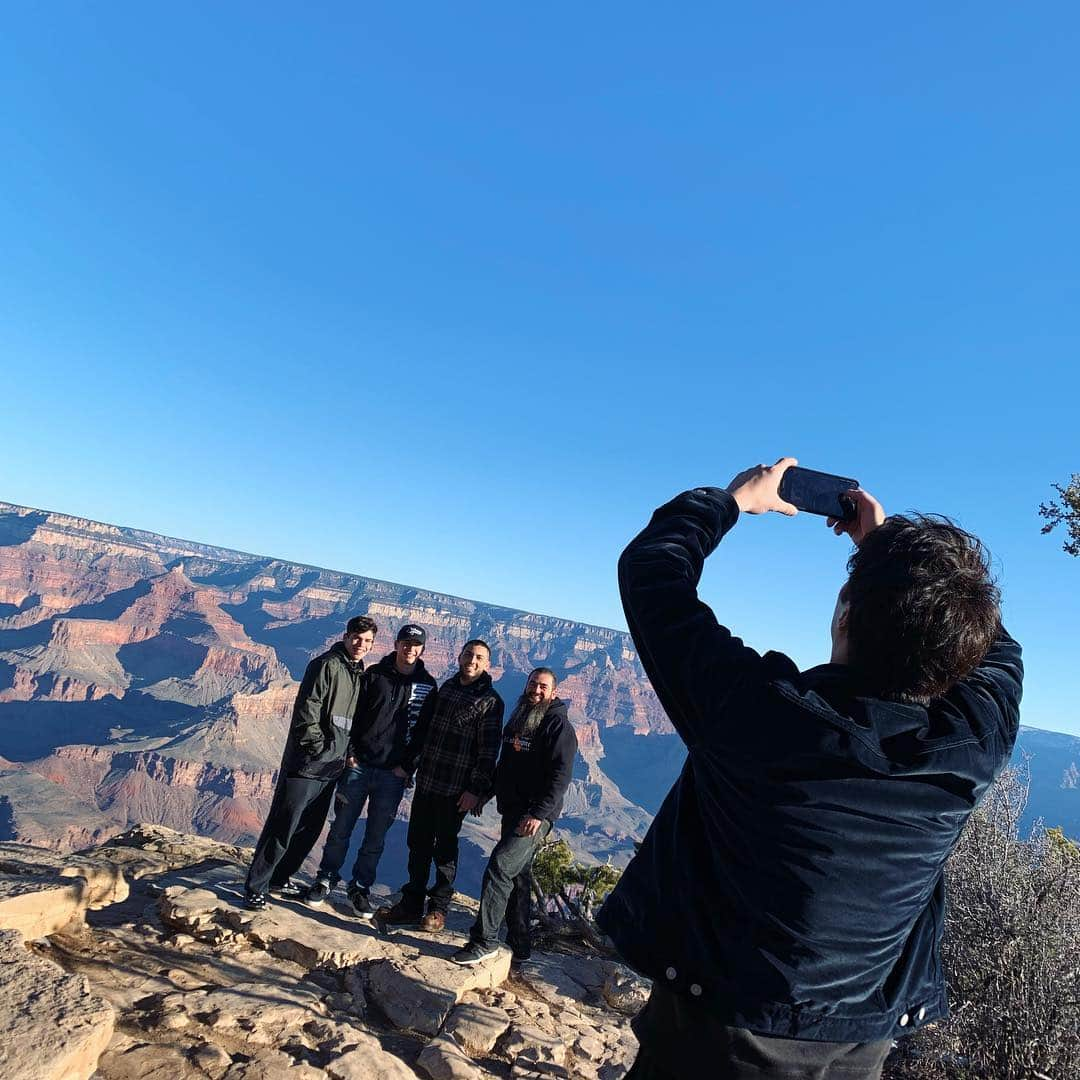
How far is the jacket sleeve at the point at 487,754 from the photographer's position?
591cm

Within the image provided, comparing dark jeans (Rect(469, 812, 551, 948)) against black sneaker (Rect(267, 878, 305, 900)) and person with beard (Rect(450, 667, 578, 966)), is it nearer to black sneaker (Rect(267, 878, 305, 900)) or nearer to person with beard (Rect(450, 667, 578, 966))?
person with beard (Rect(450, 667, 578, 966))

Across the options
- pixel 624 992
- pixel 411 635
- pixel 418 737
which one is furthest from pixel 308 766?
pixel 624 992

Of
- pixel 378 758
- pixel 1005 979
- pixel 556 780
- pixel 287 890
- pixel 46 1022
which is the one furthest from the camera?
pixel 378 758

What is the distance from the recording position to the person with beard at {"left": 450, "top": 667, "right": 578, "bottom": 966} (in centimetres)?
538

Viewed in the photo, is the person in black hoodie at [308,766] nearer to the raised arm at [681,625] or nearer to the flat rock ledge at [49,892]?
the flat rock ledge at [49,892]

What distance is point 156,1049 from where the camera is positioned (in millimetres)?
3207

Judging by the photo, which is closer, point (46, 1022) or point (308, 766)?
point (46, 1022)

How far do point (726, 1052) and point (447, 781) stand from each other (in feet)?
16.2

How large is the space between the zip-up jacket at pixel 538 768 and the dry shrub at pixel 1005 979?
3.07 meters

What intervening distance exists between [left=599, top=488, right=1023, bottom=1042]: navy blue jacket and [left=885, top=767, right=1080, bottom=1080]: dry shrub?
4.65 metres

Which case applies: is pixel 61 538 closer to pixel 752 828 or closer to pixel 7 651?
pixel 7 651

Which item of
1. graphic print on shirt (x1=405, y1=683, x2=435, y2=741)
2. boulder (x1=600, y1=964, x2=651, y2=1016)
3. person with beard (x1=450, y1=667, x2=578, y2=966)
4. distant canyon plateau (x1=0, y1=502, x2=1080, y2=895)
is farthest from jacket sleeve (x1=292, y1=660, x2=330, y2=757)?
distant canyon plateau (x1=0, y1=502, x2=1080, y2=895)

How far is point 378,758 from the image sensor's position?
20.6ft

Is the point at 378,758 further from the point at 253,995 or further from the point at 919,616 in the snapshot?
the point at 919,616
